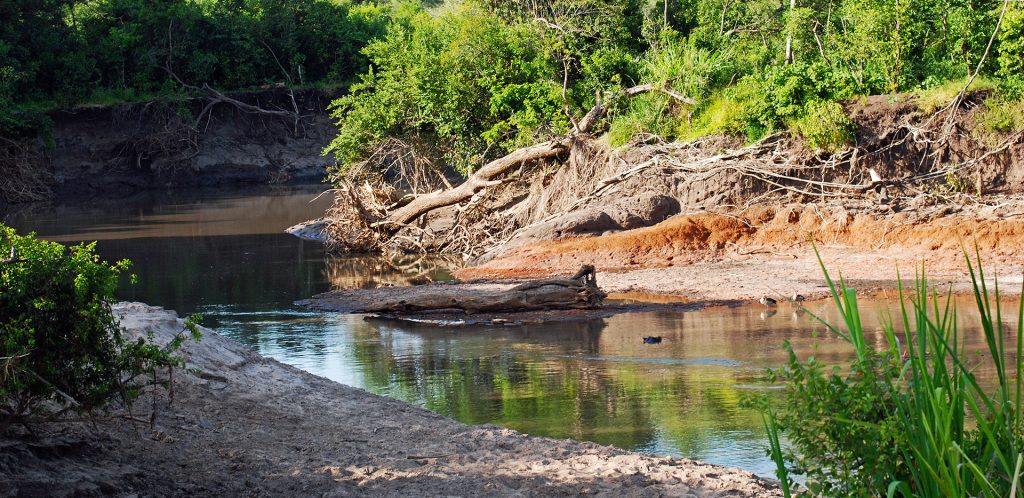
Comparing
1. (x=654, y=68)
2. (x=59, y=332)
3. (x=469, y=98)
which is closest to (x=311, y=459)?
(x=59, y=332)

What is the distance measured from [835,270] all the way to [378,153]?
12731mm

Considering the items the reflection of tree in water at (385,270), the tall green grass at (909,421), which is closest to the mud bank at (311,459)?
the tall green grass at (909,421)

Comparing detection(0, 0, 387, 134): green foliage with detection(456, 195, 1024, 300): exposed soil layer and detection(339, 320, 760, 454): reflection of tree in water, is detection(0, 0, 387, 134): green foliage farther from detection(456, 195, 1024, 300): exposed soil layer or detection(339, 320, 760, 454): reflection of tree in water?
detection(339, 320, 760, 454): reflection of tree in water

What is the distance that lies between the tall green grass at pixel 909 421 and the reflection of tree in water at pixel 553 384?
391 centimetres

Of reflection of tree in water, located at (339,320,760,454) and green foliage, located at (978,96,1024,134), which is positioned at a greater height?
green foliage, located at (978,96,1024,134)

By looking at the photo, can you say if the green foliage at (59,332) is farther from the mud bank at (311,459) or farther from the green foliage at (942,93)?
the green foliage at (942,93)

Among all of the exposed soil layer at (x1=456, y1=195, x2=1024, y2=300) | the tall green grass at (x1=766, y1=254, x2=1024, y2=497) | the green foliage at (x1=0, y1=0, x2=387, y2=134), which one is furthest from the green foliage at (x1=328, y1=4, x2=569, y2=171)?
the tall green grass at (x1=766, y1=254, x2=1024, y2=497)

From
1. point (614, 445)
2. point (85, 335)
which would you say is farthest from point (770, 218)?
point (85, 335)

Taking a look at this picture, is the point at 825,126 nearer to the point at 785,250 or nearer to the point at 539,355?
the point at 785,250

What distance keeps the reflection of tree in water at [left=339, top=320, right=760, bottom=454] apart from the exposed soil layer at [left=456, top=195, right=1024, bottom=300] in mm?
3740

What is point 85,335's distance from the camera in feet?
21.8

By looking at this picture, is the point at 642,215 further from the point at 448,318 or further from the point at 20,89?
the point at 20,89

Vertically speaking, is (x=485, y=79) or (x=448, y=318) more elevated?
(x=485, y=79)

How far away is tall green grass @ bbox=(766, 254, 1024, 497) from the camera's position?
4152 millimetres
